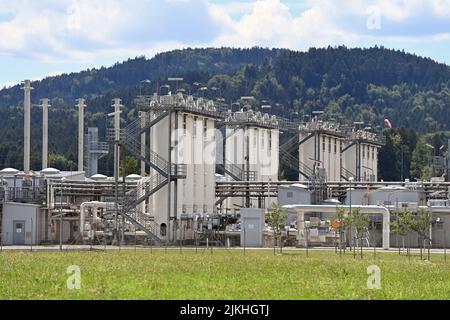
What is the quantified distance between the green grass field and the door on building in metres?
28.5

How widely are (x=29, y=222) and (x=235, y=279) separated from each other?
4868 centimetres

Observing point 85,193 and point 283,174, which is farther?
point 283,174

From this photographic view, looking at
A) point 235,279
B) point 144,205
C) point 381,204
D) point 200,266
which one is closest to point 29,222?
point 144,205

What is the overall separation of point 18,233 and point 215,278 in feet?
155

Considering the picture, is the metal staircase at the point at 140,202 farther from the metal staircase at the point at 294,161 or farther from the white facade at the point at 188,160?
the metal staircase at the point at 294,161

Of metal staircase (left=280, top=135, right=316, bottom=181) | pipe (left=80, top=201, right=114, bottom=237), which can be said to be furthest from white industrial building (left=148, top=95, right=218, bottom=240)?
metal staircase (left=280, top=135, right=316, bottom=181)

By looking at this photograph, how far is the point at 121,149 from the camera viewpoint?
315ft

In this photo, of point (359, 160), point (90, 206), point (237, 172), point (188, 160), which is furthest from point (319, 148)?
point (90, 206)

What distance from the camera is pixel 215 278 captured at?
1708 inches

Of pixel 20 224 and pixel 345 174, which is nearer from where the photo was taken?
pixel 20 224

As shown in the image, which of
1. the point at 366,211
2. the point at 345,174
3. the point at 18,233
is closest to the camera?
the point at 18,233

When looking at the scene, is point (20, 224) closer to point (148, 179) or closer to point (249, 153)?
point (148, 179)
